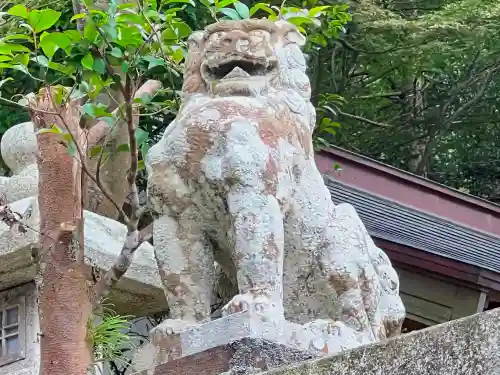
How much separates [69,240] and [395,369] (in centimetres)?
132

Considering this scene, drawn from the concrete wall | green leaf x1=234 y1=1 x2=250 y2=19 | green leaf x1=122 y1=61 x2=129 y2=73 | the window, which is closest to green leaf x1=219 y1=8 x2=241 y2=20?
green leaf x1=234 y1=1 x2=250 y2=19

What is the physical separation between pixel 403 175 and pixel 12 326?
6.46m

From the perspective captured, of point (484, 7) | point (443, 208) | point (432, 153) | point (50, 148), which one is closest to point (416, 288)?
point (443, 208)

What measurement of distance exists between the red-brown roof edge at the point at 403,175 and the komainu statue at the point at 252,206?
5496mm

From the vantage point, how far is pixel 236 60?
4.12 meters

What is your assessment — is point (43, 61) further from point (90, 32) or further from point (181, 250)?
point (181, 250)

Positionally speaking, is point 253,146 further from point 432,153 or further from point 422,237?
point 432,153

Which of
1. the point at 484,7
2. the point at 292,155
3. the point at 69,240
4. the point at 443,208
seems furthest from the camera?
the point at 484,7

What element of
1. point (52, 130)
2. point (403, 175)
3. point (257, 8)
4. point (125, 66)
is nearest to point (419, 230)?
point (403, 175)

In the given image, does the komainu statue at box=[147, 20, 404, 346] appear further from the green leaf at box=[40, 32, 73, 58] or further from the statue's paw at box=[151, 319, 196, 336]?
the green leaf at box=[40, 32, 73, 58]

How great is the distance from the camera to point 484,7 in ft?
41.6

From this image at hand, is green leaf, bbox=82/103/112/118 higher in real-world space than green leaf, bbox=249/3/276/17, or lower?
lower

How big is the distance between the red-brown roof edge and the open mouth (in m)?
5.45

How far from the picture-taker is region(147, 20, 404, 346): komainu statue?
3.82 metres
